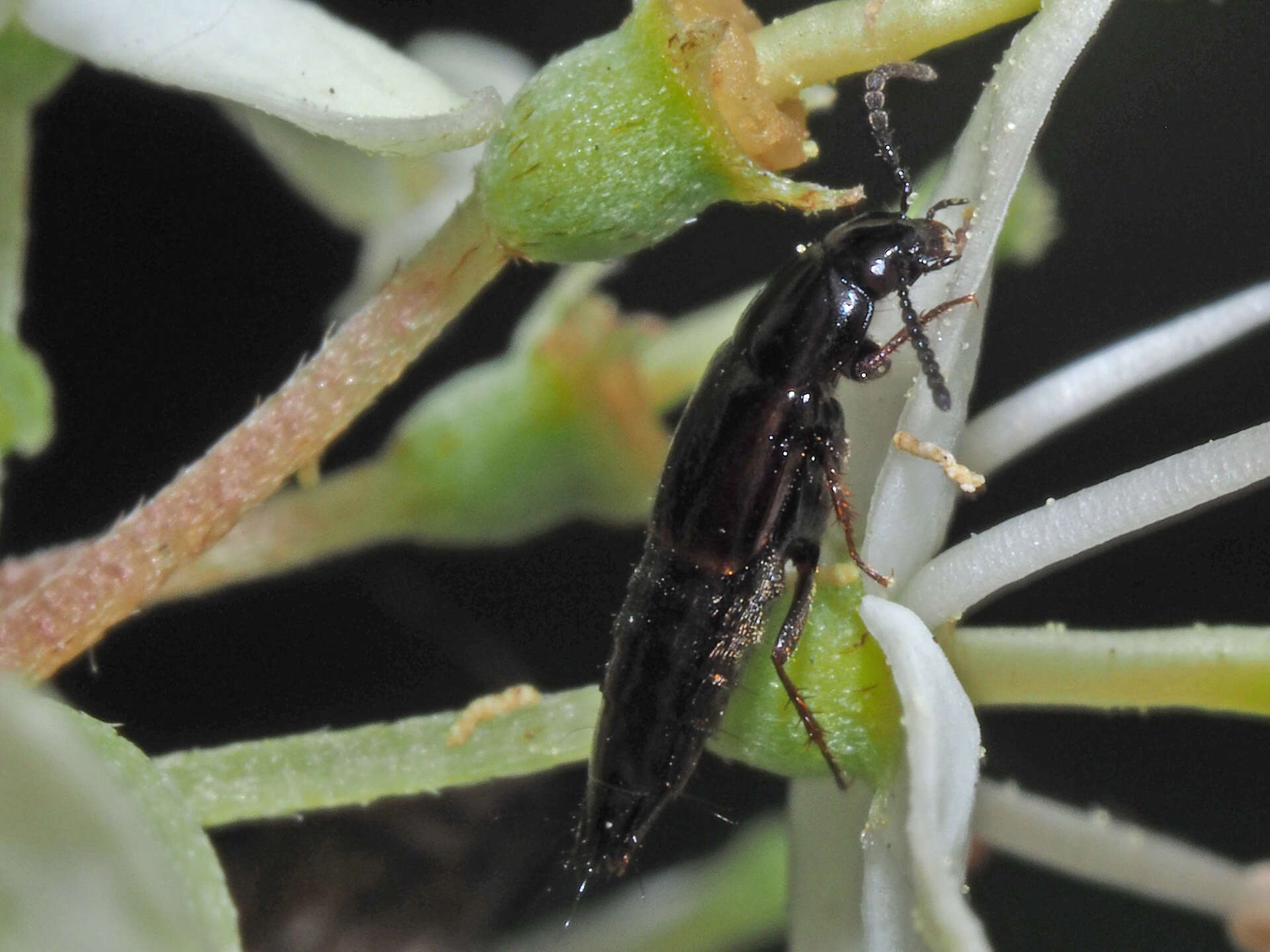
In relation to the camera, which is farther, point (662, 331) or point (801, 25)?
point (662, 331)

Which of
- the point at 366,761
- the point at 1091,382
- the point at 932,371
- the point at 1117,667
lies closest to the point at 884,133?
the point at 1091,382

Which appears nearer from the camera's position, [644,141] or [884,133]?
[644,141]

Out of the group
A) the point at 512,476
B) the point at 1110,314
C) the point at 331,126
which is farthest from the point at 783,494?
the point at 1110,314

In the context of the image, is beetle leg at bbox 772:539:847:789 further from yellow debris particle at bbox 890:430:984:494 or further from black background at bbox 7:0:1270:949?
black background at bbox 7:0:1270:949

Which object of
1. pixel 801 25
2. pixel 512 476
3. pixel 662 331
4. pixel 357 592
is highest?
pixel 801 25

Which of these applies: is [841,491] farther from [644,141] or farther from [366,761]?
[366,761]

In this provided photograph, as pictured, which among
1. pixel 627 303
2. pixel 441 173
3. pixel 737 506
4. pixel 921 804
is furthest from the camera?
pixel 627 303

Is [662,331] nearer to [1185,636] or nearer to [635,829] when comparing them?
[635,829]
